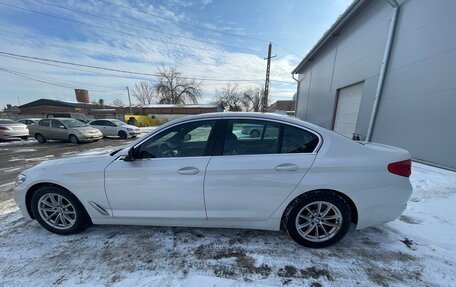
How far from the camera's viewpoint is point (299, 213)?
2277mm

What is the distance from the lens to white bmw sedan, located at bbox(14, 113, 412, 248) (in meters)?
2.15

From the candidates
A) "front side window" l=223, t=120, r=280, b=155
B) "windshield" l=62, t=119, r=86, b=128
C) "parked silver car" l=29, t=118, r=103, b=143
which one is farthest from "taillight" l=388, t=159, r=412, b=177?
"windshield" l=62, t=119, r=86, b=128

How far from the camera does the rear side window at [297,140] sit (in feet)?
7.29

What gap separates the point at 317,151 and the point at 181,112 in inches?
1514

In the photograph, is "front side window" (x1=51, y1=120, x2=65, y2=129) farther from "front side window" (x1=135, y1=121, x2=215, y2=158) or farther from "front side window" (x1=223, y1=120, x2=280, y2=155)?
"front side window" (x1=223, y1=120, x2=280, y2=155)

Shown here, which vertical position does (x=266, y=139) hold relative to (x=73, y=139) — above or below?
above

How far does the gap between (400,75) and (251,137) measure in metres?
7.11

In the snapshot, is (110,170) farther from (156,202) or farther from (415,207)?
(415,207)

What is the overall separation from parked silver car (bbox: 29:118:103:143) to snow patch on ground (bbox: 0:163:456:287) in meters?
10.4

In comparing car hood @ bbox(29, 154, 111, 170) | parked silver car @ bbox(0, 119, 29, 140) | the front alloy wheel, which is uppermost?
car hood @ bbox(29, 154, 111, 170)

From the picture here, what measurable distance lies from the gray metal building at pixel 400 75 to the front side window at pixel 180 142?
638cm

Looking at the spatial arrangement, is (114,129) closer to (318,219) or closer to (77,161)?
(77,161)

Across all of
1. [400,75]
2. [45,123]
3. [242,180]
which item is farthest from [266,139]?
[45,123]

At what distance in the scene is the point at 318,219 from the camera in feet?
7.52
